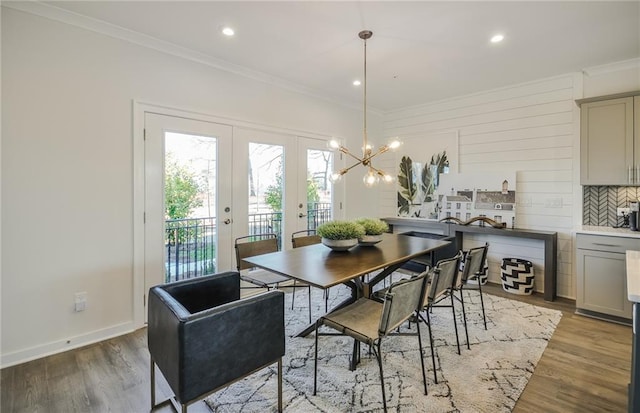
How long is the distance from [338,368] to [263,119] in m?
3.00

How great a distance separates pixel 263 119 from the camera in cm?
399

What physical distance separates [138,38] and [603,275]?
522 centimetres

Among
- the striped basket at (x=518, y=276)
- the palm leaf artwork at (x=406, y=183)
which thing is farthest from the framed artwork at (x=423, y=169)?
the striped basket at (x=518, y=276)

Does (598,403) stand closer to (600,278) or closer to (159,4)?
(600,278)

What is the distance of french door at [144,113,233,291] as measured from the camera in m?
3.11

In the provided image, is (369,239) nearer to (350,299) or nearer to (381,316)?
(350,299)

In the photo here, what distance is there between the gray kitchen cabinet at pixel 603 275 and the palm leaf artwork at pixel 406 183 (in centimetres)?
240

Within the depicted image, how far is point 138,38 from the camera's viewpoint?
115 inches

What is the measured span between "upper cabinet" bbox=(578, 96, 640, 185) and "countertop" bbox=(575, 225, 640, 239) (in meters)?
0.51

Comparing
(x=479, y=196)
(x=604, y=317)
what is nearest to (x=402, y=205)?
(x=479, y=196)

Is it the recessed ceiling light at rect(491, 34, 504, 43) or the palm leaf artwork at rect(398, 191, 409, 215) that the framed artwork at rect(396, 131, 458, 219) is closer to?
the palm leaf artwork at rect(398, 191, 409, 215)

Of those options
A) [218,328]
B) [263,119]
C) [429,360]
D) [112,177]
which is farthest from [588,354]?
[112,177]

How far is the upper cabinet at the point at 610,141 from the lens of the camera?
3242 millimetres

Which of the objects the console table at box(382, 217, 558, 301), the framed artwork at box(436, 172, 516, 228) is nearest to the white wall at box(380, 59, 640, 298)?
the framed artwork at box(436, 172, 516, 228)
